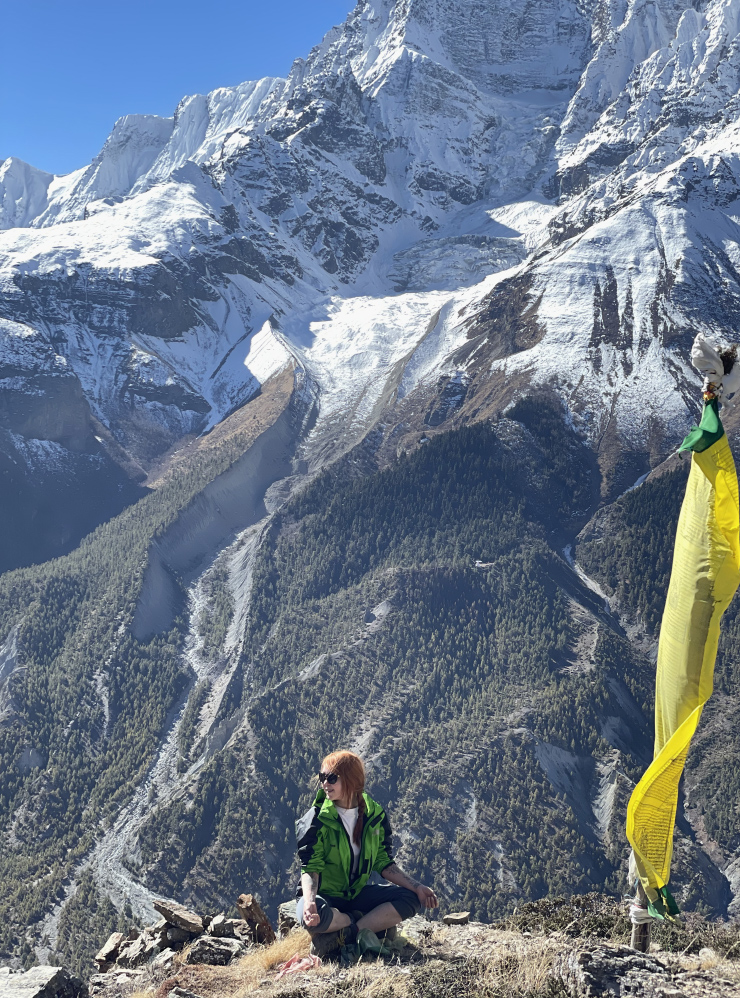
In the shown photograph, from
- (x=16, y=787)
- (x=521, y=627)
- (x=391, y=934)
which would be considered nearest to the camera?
(x=391, y=934)

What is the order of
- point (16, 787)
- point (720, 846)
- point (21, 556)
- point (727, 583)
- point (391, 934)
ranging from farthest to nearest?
1. point (21, 556)
2. point (16, 787)
3. point (720, 846)
4. point (391, 934)
5. point (727, 583)

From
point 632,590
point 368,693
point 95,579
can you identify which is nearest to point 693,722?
point 368,693

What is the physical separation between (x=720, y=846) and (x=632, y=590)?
165 feet

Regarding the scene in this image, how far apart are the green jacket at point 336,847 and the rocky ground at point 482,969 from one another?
5.26 ft

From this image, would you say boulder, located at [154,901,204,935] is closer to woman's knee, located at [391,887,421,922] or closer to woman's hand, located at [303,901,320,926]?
woman's knee, located at [391,887,421,922]

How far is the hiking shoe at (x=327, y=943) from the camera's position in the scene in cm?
2045

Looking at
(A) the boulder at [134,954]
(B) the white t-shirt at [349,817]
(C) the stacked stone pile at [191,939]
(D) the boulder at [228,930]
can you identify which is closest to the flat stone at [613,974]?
(B) the white t-shirt at [349,817]

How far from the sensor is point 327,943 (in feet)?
67.1

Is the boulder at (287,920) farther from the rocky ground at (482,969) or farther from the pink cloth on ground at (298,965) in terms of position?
the pink cloth on ground at (298,965)

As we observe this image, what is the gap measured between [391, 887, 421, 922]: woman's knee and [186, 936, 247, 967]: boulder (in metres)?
7.23

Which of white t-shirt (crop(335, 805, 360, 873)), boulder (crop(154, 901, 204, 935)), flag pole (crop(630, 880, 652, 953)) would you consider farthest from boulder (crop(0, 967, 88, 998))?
flag pole (crop(630, 880, 652, 953))

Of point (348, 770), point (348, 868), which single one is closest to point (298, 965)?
point (348, 868)

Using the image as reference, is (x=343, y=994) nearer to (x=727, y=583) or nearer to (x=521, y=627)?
(x=727, y=583)

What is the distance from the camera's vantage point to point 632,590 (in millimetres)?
144375
